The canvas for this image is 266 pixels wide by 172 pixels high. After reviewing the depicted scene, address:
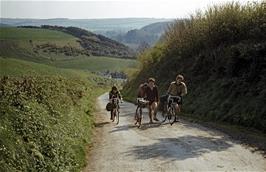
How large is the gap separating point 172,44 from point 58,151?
32454mm

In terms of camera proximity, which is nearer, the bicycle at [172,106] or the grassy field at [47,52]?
the bicycle at [172,106]

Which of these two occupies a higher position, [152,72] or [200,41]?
[200,41]

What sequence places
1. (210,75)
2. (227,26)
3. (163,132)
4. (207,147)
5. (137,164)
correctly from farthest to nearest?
1. (227,26)
2. (210,75)
3. (163,132)
4. (207,147)
5. (137,164)

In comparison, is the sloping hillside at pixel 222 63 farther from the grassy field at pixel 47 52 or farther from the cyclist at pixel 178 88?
the grassy field at pixel 47 52

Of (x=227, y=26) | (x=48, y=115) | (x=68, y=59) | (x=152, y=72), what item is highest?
(x=227, y=26)

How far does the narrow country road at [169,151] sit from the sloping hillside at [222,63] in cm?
323

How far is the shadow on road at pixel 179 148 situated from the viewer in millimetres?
14280

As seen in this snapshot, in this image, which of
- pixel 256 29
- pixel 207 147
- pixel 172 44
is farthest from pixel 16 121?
pixel 172 44

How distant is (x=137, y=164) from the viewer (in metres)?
13.2

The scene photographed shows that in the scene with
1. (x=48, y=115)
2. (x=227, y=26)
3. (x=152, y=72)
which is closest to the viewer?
(x=48, y=115)

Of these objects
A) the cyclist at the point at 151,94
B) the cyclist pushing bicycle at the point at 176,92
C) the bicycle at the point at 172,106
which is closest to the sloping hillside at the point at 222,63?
the bicycle at the point at 172,106

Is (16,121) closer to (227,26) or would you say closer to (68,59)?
(227,26)

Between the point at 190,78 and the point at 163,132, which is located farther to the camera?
the point at 190,78

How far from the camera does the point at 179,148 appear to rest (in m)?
15.3
